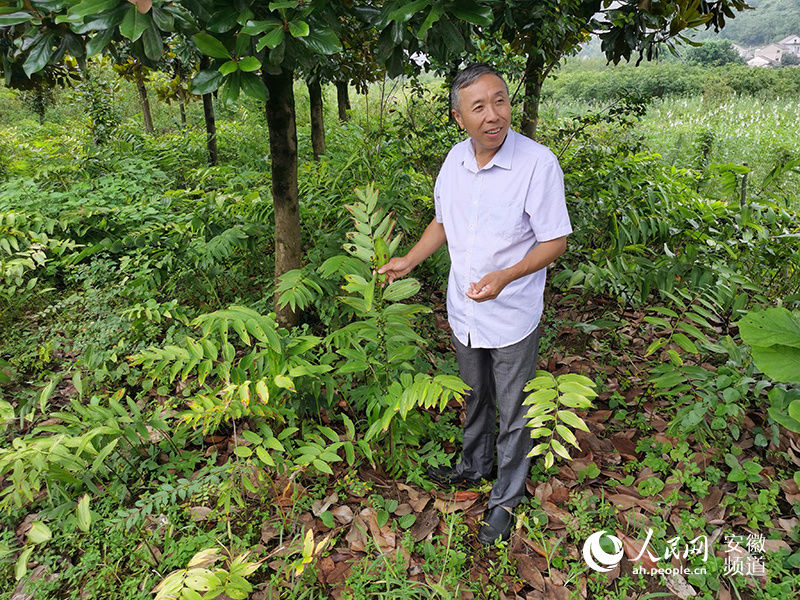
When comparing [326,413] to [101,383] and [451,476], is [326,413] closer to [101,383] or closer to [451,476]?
[451,476]

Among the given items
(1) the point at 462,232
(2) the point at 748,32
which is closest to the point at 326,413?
(1) the point at 462,232

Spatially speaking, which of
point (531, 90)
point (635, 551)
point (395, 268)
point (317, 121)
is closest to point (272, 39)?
point (395, 268)

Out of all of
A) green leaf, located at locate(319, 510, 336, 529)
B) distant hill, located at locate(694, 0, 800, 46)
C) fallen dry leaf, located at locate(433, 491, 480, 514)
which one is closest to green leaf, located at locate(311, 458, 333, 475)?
green leaf, located at locate(319, 510, 336, 529)

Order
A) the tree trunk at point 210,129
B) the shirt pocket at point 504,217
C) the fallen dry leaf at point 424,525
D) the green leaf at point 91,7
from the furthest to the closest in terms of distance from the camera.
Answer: the tree trunk at point 210,129, the fallen dry leaf at point 424,525, the shirt pocket at point 504,217, the green leaf at point 91,7

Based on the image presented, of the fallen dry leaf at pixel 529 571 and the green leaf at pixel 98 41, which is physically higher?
the green leaf at pixel 98 41

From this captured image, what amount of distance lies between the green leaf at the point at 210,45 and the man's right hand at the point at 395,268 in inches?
36.7

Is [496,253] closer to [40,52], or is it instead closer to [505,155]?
[505,155]

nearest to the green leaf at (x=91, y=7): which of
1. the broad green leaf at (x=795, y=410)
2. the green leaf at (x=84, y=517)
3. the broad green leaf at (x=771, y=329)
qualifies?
the green leaf at (x=84, y=517)

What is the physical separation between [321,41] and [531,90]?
2458 mm

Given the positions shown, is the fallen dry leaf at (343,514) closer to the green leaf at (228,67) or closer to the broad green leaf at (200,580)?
the broad green leaf at (200,580)

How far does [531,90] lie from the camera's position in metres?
3.43

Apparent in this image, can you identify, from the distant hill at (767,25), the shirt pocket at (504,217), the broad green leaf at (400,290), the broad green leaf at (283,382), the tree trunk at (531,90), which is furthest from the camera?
the distant hill at (767,25)

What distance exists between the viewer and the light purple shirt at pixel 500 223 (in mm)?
1634

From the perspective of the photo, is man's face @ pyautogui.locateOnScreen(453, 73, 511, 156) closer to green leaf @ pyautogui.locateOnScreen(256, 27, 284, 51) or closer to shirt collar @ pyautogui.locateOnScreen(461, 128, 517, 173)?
shirt collar @ pyautogui.locateOnScreen(461, 128, 517, 173)
